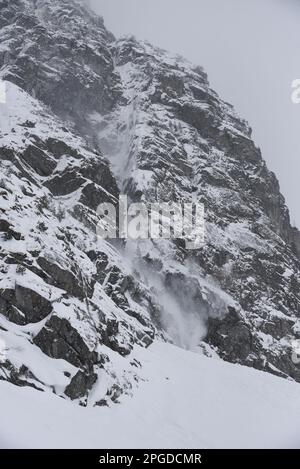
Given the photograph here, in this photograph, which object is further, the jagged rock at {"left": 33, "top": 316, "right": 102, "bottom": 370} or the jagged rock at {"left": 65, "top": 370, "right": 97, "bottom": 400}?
the jagged rock at {"left": 33, "top": 316, "right": 102, "bottom": 370}

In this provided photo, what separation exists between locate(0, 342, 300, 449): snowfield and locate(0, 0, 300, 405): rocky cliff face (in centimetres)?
130

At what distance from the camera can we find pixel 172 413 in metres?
28.5

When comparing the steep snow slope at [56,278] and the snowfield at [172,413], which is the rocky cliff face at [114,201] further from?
the snowfield at [172,413]

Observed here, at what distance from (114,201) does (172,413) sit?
89.8 feet

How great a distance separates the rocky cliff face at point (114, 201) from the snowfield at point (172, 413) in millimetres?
1302

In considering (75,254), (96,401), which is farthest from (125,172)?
(96,401)

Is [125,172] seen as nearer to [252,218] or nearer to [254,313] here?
[252,218]

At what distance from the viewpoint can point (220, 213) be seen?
64.4 meters

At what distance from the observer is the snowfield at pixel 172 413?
19734 millimetres

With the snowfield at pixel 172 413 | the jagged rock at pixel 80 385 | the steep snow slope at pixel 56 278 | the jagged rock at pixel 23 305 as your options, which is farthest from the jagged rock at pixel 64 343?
the snowfield at pixel 172 413

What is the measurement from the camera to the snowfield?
A: 19.7m

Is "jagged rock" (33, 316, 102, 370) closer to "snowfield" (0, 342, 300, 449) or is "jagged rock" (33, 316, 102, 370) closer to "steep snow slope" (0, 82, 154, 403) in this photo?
"steep snow slope" (0, 82, 154, 403)

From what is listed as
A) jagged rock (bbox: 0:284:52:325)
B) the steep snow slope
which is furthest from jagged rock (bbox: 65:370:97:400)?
jagged rock (bbox: 0:284:52:325)

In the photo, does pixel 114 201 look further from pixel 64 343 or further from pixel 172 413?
pixel 64 343
